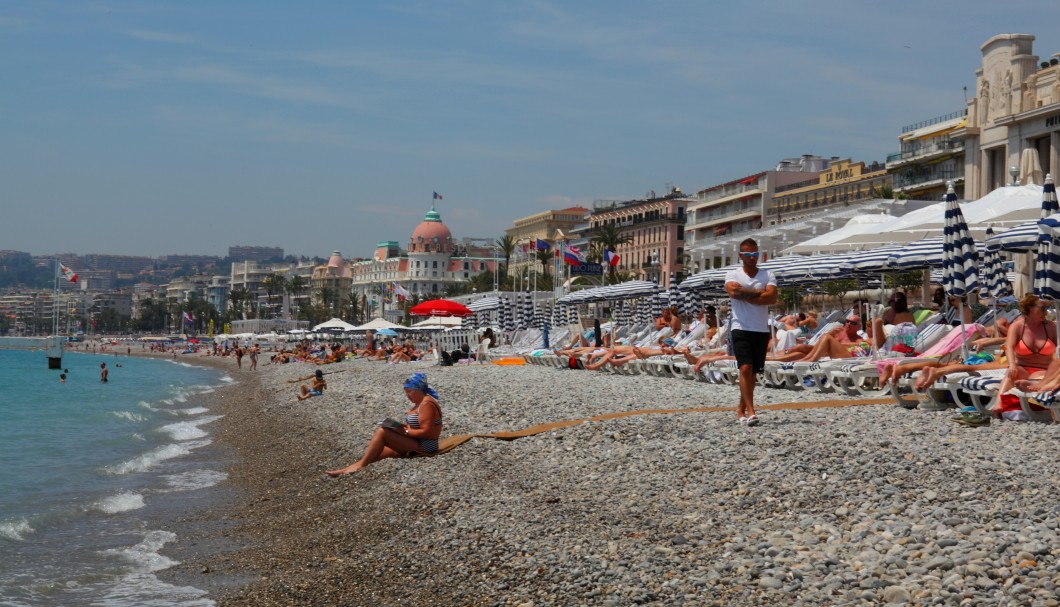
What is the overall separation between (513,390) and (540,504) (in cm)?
1090

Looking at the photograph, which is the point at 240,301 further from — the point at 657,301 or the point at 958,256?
the point at 958,256

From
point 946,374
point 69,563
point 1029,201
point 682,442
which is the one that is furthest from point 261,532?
point 1029,201

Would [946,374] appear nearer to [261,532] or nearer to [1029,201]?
[261,532]

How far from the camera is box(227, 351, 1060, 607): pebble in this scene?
5504 millimetres

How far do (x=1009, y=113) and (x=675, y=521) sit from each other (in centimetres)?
4556

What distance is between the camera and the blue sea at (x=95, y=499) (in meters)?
8.78

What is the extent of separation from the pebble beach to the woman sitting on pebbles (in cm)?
19

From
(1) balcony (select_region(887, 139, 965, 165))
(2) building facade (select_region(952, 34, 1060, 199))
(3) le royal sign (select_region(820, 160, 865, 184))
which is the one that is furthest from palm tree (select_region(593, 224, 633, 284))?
(2) building facade (select_region(952, 34, 1060, 199))

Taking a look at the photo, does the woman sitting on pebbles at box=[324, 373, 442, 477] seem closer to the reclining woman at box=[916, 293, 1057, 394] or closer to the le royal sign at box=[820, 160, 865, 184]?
the reclining woman at box=[916, 293, 1057, 394]

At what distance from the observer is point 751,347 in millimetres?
9523

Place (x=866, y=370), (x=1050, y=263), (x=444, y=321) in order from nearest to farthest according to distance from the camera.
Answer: (x=1050, y=263) < (x=866, y=370) < (x=444, y=321)

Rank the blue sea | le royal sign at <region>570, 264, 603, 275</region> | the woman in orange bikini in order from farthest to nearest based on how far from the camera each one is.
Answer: le royal sign at <region>570, 264, 603, 275</region> < the woman in orange bikini < the blue sea

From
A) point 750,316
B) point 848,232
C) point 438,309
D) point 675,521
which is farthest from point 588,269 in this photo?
point 675,521

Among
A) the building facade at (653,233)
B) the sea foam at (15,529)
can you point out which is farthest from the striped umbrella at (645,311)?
the building facade at (653,233)
